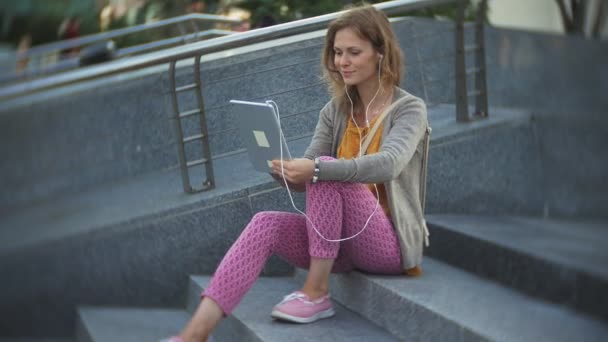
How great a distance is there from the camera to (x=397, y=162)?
3.67 metres

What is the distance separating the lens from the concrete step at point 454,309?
3232 millimetres

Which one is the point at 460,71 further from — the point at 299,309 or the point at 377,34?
the point at 299,309

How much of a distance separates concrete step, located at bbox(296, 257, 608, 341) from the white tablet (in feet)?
2.23

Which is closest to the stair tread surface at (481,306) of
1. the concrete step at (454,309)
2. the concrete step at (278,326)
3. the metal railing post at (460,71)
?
the concrete step at (454,309)

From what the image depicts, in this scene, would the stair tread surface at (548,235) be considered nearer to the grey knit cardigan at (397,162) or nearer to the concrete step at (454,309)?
the concrete step at (454,309)

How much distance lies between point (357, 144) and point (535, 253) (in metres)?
0.84

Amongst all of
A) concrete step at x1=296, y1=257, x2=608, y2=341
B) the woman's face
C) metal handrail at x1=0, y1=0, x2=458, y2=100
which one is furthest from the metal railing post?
the woman's face

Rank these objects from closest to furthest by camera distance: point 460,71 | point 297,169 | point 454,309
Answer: point 454,309 → point 297,169 → point 460,71

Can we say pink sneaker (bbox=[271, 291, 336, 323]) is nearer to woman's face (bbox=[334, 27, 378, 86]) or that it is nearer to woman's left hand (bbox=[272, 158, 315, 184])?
woman's left hand (bbox=[272, 158, 315, 184])

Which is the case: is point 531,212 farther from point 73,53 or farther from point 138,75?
point 73,53

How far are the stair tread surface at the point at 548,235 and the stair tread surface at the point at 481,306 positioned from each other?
7.5 inches

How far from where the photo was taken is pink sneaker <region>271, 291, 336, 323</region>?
12.5 feet

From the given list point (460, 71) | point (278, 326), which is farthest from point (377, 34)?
point (460, 71)

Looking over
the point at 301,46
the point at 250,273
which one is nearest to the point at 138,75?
the point at 301,46
